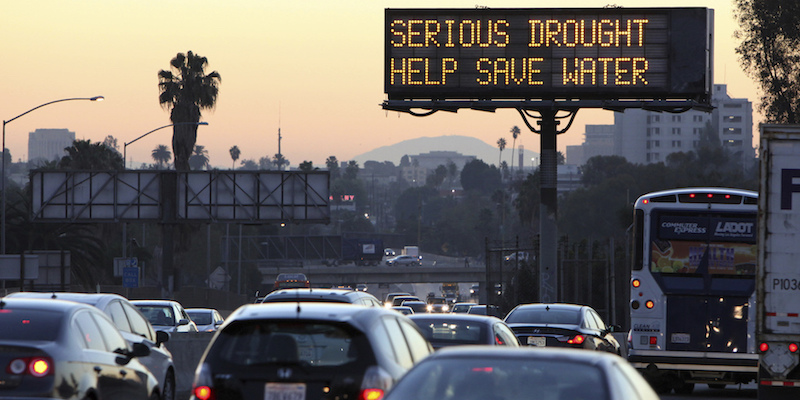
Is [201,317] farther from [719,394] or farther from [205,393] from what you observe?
[205,393]

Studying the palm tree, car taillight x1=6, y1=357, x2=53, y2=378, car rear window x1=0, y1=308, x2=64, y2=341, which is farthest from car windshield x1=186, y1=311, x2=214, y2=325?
the palm tree

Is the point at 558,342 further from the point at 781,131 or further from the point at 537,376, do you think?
the point at 537,376

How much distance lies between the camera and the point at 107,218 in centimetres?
5709

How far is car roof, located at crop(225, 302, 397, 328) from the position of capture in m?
9.21

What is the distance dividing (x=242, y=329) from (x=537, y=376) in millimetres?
2844

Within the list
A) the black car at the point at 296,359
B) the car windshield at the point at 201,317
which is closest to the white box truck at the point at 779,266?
the black car at the point at 296,359

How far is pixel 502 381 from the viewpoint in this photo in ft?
23.5

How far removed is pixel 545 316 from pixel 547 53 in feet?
37.6

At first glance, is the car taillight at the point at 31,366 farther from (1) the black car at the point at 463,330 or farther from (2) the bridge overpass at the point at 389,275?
(2) the bridge overpass at the point at 389,275

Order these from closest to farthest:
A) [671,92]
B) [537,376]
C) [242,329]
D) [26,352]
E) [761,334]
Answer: [537,376] < [242,329] < [26,352] < [761,334] < [671,92]

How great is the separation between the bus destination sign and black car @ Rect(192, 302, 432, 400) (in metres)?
21.9

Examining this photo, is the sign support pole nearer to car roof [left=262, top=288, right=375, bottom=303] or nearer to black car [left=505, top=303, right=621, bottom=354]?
black car [left=505, top=303, right=621, bottom=354]

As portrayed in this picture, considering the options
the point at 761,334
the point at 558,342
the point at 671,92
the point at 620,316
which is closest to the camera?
the point at 761,334

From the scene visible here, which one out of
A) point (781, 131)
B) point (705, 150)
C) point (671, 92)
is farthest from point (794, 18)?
point (705, 150)
